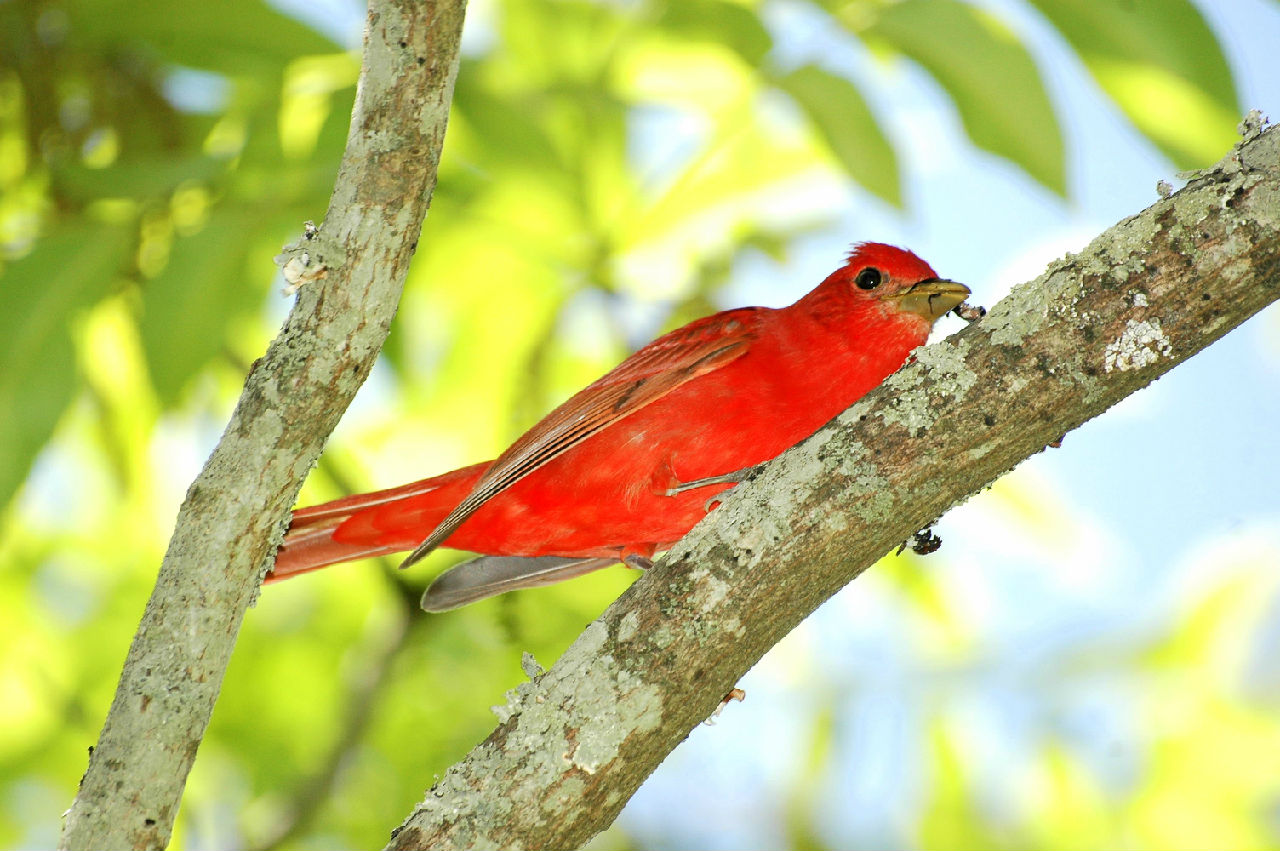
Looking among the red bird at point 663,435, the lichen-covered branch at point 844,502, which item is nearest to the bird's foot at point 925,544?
the lichen-covered branch at point 844,502

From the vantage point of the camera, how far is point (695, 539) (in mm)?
2182

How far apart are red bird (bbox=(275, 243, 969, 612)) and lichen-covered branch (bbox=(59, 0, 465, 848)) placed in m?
1.13

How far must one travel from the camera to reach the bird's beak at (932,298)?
3.44m

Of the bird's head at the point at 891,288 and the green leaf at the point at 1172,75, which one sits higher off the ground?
the bird's head at the point at 891,288

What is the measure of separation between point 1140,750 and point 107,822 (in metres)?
3.31

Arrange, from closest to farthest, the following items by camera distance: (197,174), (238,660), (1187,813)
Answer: (197,174)
(1187,813)
(238,660)

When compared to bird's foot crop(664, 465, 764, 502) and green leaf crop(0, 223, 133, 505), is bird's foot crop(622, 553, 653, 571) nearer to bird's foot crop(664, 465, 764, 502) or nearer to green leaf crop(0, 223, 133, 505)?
bird's foot crop(664, 465, 764, 502)

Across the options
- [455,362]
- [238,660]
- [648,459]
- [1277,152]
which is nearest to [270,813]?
[238,660]

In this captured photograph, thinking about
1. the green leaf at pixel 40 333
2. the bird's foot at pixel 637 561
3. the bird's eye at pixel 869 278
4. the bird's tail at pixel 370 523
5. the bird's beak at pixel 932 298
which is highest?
the green leaf at pixel 40 333

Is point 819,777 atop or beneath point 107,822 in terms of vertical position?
atop

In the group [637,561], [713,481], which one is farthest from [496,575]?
[713,481]

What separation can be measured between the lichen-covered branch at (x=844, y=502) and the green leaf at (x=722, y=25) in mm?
1613

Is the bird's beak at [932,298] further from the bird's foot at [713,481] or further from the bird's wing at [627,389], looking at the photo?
the bird's foot at [713,481]

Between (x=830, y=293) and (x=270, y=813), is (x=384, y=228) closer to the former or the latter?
(x=830, y=293)
